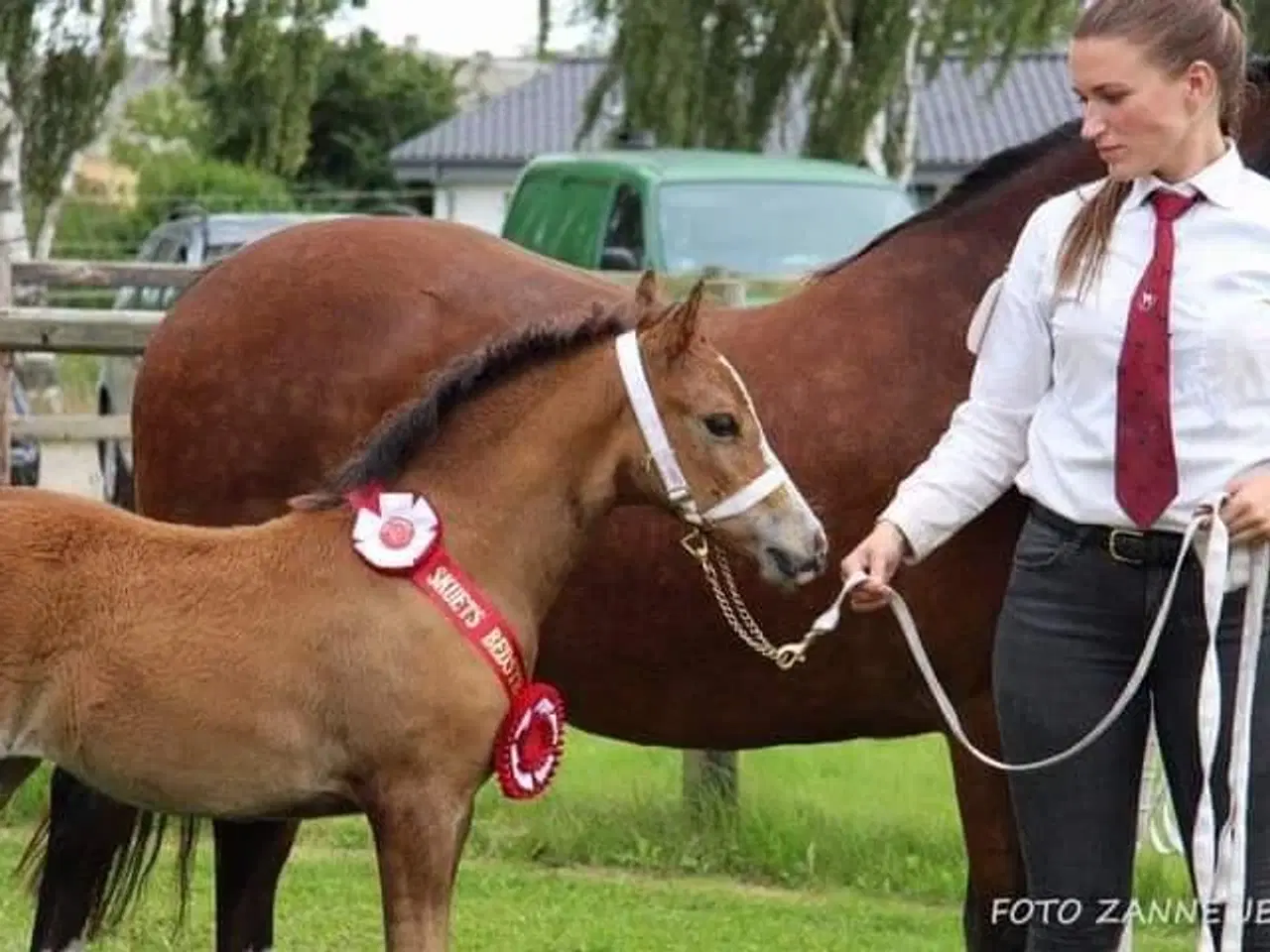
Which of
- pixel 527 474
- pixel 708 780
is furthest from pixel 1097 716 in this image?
pixel 708 780

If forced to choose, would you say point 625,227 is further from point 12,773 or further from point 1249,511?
point 1249,511

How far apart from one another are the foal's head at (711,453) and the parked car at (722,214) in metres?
7.40

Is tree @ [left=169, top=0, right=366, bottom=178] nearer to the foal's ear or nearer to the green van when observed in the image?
the green van

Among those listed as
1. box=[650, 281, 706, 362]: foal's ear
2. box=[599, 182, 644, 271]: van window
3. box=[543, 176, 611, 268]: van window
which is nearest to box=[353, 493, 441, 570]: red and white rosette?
box=[650, 281, 706, 362]: foal's ear

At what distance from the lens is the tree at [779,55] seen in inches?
938

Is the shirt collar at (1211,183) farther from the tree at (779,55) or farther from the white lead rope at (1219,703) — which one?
the tree at (779,55)

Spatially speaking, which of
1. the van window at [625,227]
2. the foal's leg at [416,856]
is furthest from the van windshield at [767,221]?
the foal's leg at [416,856]

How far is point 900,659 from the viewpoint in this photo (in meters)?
4.50

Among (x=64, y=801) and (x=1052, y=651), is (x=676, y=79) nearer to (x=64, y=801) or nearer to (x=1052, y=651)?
(x=64, y=801)

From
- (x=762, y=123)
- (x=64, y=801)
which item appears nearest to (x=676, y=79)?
(x=762, y=123)

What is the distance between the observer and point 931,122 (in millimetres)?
45406

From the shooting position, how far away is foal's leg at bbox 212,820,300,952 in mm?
4977

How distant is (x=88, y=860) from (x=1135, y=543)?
2590 mm

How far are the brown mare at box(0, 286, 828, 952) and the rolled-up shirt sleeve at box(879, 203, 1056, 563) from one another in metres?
0.25
